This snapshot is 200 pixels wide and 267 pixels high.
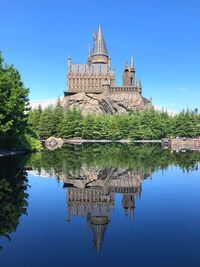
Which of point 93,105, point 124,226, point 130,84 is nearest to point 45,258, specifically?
point 124,226

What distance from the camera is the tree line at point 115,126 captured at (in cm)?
8619

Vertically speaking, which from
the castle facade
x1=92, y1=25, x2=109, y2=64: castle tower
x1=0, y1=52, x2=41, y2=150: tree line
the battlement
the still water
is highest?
x1=92, y1=25, x2=109, y2=64: castle tower

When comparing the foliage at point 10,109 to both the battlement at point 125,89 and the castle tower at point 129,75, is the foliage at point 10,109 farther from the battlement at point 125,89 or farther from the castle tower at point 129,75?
the castle tower at point 129,75

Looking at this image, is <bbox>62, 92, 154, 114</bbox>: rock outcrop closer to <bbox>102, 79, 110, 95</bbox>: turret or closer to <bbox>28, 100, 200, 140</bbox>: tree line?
<bbox>102, 79, 110, 95</bbox>: turret

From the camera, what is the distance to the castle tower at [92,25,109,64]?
420 ft

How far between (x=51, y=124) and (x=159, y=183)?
67.0m

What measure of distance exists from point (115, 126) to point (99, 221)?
248ft

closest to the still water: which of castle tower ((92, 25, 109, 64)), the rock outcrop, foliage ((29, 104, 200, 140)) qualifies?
foliage ((29, 104, 200, 140))

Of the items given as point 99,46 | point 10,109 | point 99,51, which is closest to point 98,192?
point 10,109

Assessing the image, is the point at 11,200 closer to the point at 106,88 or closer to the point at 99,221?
the point at 99,221

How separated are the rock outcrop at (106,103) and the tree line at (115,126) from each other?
1042 inches

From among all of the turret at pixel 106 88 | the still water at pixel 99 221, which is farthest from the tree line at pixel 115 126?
the still water at pixel 99 221

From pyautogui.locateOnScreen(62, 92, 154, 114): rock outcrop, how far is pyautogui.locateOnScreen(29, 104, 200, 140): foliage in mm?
26417

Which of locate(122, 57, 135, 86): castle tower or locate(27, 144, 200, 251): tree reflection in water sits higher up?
locate(122, 57, 135, 86): castle tower
